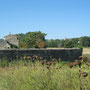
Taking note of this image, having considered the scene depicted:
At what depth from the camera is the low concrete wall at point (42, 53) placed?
1051 cm

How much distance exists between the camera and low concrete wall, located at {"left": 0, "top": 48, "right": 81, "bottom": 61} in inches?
414

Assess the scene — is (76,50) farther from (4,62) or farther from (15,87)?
(15,87)

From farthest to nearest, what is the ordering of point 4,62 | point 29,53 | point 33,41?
point 33,41 → point 29,53 → point 4,62

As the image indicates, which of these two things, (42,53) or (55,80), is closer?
(55,80)

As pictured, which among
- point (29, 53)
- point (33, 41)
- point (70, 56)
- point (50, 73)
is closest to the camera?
point (50, 73)

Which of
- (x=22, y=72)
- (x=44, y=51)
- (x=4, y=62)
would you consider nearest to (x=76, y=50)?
(x=44, y=51)

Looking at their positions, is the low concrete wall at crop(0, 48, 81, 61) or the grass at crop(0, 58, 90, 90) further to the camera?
the low concrete wall at crop(0, 48, 81, 61)

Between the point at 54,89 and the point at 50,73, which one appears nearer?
the point at 54,89

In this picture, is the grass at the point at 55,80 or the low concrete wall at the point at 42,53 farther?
the low concrete wall at the point at 42,53

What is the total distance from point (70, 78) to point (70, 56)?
7.97 metres

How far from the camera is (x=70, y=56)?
11508 mm

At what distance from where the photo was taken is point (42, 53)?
10.9 meters

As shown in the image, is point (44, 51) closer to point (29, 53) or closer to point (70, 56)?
point (29, 53)

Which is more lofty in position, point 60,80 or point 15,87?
point 60,80
